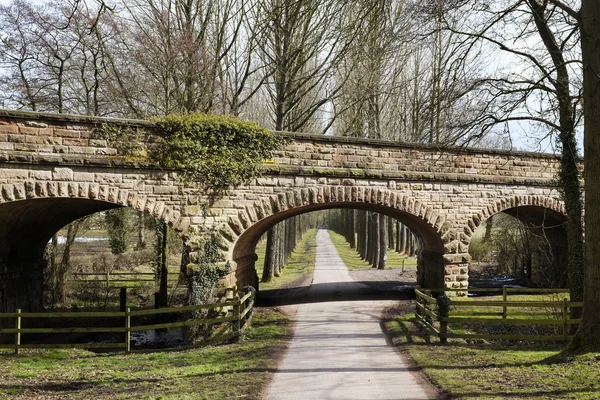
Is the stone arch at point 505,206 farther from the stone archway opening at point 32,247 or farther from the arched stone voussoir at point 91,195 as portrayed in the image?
the stone archway opening at point 32,247

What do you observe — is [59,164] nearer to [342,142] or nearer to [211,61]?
[342,142]

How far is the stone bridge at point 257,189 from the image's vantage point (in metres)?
10.3

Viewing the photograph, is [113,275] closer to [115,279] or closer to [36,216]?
[115,279]

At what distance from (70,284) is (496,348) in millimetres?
14819

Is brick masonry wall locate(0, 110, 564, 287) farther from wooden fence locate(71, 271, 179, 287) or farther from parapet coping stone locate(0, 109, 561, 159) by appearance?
wooden fence locate(71, 271, 179, 287)

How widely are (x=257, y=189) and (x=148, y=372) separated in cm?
508

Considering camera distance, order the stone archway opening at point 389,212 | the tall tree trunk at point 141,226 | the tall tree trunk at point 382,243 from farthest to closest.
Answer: the tall tree trunk at point 382,243 → the tall tree trunk at point 141,226 → the stone archway opening at point 389,212

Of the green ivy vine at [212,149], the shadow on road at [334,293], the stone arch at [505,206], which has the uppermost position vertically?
the green ivy vine at [212,149]

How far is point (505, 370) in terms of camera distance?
7.48 m

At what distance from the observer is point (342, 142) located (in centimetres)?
1245

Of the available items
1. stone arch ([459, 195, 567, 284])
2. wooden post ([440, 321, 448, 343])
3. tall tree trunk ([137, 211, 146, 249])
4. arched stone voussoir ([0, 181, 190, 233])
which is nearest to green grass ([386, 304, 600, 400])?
wooden post ([440, 321, 448, 343])

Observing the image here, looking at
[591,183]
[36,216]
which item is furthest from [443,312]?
[36,216]

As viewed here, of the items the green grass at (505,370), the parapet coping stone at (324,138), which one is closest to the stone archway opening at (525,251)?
the parapet coping stone at (324,138)

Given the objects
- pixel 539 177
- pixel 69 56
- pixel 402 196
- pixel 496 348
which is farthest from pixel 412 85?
pixel 496 348
